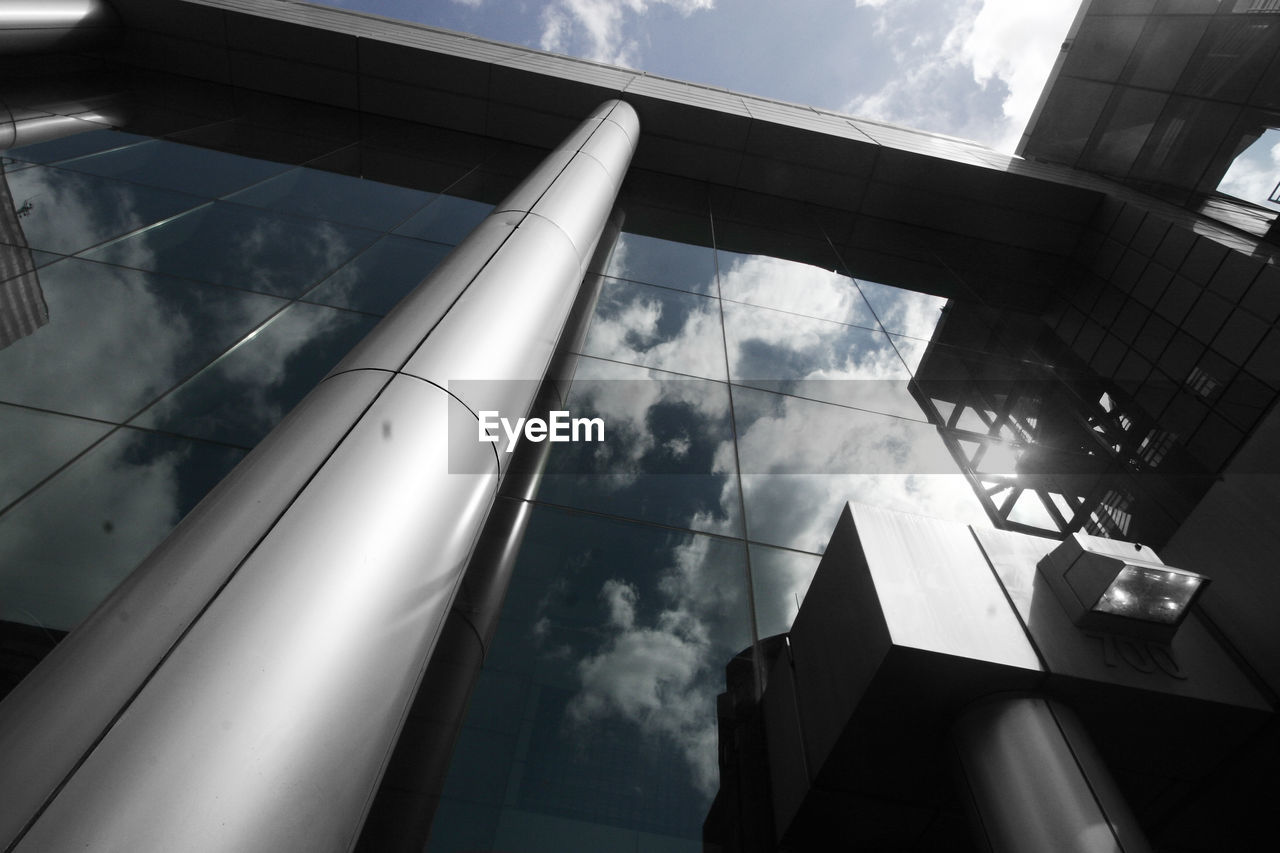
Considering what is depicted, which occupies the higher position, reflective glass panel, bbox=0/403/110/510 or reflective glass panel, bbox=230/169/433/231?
reflective glass panel, bbox=230/169/433/231

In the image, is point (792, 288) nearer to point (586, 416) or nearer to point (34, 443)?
point (586, 416)

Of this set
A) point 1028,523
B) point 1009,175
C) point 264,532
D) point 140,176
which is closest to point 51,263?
point 140,176

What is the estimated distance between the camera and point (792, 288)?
28.6 ft

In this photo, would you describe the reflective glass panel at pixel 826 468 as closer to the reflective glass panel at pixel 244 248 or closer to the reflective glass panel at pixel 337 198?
the reflective glass panel at pixel 244 248

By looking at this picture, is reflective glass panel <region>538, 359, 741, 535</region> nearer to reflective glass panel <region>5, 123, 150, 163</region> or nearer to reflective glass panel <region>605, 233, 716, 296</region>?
reflective glass panel <region>605, 233, 716, 296</region>

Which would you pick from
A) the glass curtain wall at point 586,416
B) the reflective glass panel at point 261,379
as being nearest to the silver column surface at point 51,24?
the glass curtain wall at point 586,416

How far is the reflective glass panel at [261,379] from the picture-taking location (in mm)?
4477

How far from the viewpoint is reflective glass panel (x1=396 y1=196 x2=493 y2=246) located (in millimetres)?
8102

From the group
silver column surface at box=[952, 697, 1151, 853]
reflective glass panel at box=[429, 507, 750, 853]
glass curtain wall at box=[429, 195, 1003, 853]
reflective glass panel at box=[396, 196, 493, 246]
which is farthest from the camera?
reflective glass panel at box=[396, 196, 493, 246]

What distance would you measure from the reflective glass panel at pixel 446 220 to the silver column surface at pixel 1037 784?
731cm

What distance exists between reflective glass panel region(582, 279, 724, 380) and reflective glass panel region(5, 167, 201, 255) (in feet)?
16.3

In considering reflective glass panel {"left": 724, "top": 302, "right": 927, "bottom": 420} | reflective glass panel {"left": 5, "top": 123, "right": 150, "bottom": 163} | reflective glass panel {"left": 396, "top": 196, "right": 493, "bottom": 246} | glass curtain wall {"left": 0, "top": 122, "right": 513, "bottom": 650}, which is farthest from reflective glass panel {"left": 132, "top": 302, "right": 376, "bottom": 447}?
reflective glass panel {"left": 5, "top": 123, "right": 150, "bottom": 163}

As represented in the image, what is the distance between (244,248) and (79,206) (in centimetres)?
173

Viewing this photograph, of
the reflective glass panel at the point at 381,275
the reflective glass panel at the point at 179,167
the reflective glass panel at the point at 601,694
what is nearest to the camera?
the reflective glass panel at the point at 601,694
